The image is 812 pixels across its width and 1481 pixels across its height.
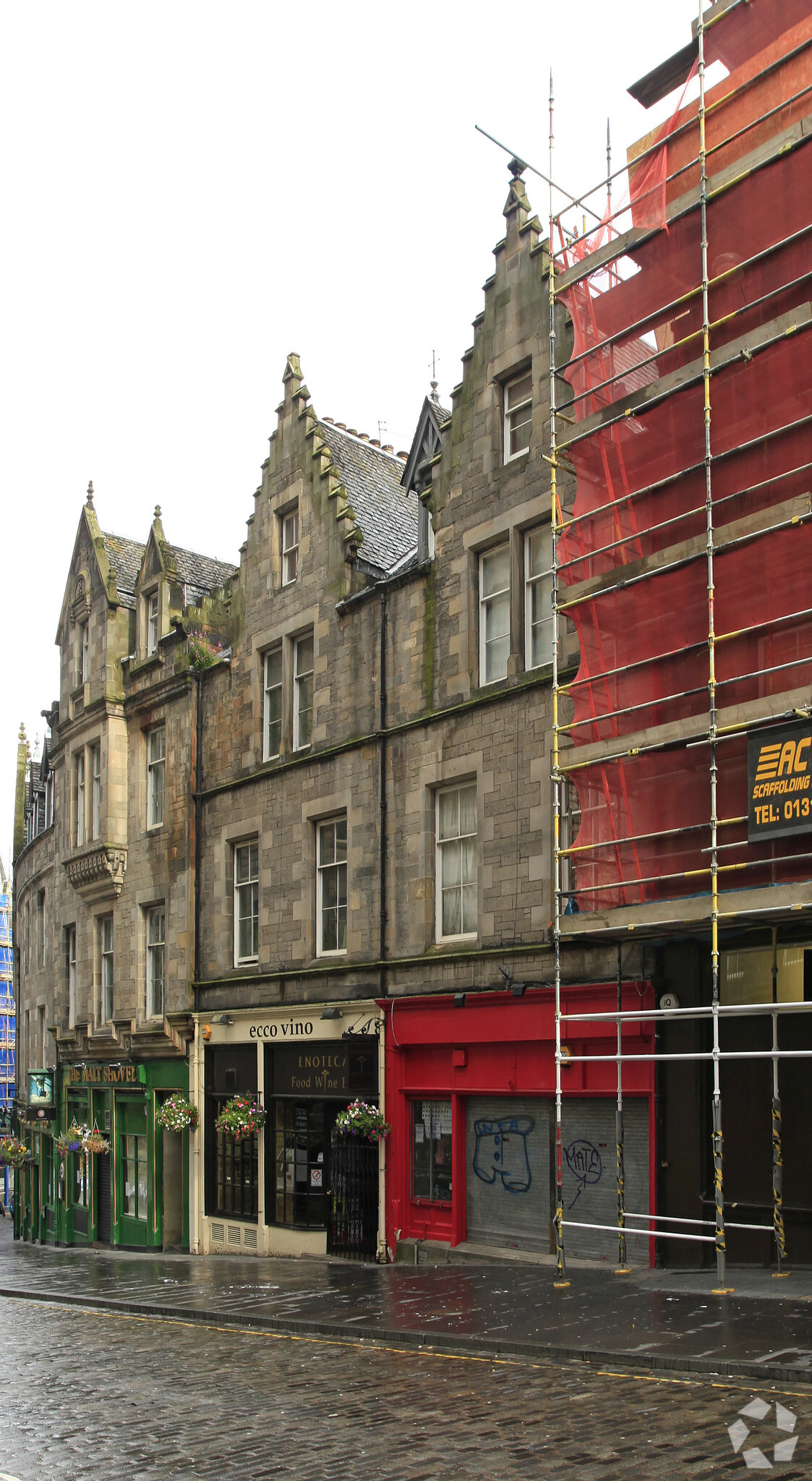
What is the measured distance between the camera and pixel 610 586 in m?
16.0

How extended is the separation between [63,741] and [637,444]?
2185 centimetres

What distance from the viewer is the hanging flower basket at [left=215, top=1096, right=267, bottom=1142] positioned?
78.6 ft

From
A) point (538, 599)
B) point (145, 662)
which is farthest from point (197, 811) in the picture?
point (538, 599)

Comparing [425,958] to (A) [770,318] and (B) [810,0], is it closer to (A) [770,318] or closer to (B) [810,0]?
(A) [770,318]

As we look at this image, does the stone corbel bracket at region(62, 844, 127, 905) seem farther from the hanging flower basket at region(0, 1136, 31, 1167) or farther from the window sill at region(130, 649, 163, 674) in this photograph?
the hanging flower basket at region(0, 1136, 31, 1167)

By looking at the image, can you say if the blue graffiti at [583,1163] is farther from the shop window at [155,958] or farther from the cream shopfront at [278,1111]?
the shop window at [155,958]

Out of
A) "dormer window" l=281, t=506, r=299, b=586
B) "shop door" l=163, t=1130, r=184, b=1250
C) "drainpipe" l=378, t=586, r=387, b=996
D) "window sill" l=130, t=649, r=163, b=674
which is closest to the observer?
"drainpipe" l=378, t=586, r=387, b=996

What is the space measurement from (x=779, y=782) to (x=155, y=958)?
65.2 ft

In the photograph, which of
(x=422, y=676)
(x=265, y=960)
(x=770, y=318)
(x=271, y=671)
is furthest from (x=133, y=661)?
(x=770, y=318)

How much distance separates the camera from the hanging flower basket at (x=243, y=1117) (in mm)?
23969

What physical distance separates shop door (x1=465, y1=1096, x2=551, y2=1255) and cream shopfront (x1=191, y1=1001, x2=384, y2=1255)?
2.01m

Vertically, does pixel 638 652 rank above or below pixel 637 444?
below

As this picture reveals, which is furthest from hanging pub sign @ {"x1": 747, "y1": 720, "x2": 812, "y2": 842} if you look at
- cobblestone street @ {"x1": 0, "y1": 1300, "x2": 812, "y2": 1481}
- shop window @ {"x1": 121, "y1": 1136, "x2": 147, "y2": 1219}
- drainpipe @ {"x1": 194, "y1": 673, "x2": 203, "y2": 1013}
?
shop window @ {"x1": 121, "y1": 1136, "x2": 147, "y2": 1219}

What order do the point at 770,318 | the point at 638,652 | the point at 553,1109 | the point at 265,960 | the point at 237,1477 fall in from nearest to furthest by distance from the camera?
the point at 237,1477 < the point at 770,318 < the point at 638,652 < the point at 553,1109 < the point at 265,960
